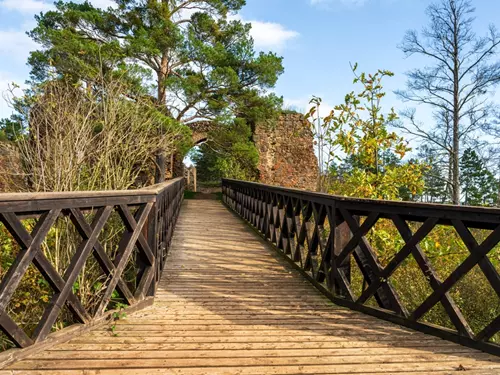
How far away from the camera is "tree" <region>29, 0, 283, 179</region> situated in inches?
424

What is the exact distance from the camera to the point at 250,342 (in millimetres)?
2490

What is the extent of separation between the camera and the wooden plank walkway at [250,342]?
7.06ft

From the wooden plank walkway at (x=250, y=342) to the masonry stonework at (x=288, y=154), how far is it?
1434 centimetres

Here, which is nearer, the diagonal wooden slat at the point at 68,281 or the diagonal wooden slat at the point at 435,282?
the diagonal wooden slat at the point at 68,281

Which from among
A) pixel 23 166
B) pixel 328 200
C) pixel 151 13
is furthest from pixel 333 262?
pixel 151 13

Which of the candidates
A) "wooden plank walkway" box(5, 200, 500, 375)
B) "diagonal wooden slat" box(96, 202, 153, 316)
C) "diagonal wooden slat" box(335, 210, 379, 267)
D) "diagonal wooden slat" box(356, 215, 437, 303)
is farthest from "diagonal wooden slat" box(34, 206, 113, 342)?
"diagonal wooden slat" box(356, 215, 437, 303)

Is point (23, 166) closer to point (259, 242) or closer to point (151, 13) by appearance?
point (259, 242)

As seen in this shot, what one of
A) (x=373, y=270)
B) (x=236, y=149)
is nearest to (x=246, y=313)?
(x=373, y=270)

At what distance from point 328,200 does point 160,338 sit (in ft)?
5.99

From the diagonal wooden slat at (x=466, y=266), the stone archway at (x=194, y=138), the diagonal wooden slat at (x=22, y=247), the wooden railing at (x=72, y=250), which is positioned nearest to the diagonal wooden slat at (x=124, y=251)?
the wooden railing at (x=72, y=250)

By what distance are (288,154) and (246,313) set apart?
625 inches

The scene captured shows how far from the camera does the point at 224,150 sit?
1476cm

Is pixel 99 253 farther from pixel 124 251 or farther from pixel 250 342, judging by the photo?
pixel 250 342

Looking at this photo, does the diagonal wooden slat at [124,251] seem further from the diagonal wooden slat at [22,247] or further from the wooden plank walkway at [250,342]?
the diagonal wooden slat at [22,247]
